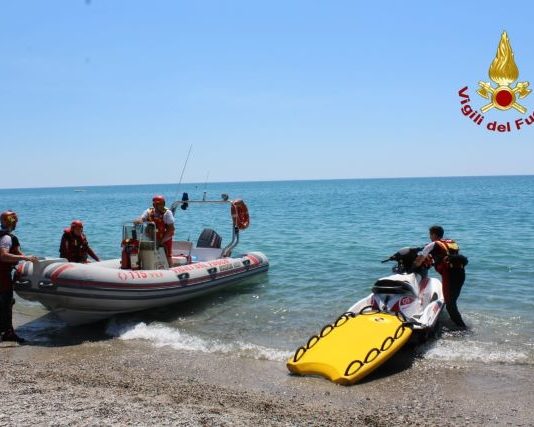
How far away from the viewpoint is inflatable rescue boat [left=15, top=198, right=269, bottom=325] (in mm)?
6863

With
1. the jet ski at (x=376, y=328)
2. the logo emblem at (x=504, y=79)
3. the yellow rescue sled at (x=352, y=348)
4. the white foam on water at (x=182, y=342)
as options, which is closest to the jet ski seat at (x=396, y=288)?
the jet ski at (x=376, y=328)

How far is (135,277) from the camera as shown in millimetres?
7816

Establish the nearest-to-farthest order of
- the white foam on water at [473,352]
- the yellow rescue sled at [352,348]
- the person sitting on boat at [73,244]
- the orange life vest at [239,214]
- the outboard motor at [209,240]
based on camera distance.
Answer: the yellow rescue sled at [352,348], the white foam on water at [473,352], the person sitting on boat at [73,244], the orange life vest at [239,214], the outboard motor at [209,240]

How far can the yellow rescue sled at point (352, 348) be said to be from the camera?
5316mm

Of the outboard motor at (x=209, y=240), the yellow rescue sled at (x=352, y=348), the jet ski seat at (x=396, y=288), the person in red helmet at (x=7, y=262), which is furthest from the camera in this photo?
the outboard motor at (x=209, y=240)

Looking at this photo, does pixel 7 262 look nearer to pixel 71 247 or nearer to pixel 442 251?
pixel 71 247

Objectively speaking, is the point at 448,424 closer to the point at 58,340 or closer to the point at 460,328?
the point at 460,328

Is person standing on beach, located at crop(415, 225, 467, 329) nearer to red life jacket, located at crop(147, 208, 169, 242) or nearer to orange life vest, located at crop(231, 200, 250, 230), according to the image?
red life jacket, located at crop(147, 208, 169, 242)

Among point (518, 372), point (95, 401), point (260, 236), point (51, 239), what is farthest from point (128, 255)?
point (51, 239)

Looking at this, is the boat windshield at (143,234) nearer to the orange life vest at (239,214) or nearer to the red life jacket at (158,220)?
the red life jacket at (158,220)

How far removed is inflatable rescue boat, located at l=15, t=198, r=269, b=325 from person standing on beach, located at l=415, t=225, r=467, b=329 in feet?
12.0

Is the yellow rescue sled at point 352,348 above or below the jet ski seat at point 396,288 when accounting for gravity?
below

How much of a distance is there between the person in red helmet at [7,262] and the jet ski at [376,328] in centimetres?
340

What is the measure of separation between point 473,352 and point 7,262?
5374 millimetres
